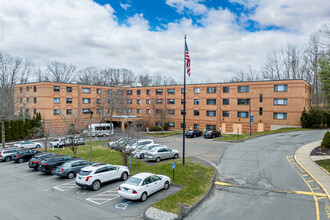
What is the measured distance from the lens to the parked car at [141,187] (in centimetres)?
1239

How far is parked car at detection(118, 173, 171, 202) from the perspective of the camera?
12.4 m

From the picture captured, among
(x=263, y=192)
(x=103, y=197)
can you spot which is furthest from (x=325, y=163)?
(x=103, y=197)

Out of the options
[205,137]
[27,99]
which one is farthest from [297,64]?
[27,99]

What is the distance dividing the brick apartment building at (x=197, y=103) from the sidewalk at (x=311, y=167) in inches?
635

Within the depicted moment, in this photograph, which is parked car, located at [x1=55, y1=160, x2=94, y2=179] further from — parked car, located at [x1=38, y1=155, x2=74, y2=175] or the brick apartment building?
the brick apartment building

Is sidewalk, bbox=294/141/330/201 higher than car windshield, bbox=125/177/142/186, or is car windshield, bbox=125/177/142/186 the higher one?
car windshield, bbox=125/177/142/186

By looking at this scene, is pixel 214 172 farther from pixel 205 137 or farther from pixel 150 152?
pixel 205 137

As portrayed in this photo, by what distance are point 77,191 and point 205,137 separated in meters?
26.5

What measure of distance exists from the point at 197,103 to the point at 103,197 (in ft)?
126

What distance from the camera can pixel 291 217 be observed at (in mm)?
10305

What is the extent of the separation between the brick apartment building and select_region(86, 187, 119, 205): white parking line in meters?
25.7

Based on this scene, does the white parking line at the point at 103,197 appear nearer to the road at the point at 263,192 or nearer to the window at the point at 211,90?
the road at the point at 263,192

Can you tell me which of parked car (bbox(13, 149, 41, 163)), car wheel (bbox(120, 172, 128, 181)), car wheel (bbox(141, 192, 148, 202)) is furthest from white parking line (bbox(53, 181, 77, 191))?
parked car (bbox(13, 149, 41, 163))

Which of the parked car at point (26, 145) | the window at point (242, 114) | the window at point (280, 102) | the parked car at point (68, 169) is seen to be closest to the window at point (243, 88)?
the window at point (242, 114)
